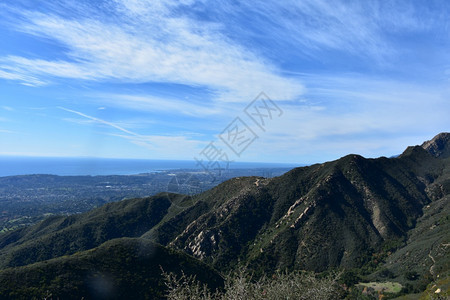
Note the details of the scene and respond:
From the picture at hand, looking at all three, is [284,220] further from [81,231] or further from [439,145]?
[439,145]

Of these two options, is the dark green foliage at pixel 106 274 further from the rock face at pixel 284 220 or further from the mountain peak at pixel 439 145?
the mountain peak at pixel 439 145

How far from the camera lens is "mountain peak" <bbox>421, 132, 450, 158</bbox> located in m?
146

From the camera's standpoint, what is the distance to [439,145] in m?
152

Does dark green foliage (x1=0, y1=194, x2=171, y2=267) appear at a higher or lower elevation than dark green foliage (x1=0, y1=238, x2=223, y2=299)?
lower

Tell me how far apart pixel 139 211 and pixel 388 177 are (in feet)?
286

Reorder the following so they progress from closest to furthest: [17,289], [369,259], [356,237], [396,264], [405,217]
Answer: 1. [17,289]
2. [396,264]
3. [369,259]
4. [356,237]
5. [405,217]

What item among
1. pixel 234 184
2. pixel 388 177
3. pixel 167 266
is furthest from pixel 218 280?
pixel 388 177

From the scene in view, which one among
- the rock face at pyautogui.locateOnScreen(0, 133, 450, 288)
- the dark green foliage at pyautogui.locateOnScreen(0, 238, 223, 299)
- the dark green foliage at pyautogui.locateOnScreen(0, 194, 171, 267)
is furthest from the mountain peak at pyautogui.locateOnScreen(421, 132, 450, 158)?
the dark green foliage at pyautogui.locateOnScreen(0, 238, 223, 299)

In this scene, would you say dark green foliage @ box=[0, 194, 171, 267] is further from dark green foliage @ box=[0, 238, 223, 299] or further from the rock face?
dark green foliage @ box=[0, 238, 223, 299]

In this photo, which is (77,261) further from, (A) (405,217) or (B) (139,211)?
(A) (405,217)

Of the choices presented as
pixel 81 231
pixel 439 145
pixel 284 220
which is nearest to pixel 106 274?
pixel 284 220

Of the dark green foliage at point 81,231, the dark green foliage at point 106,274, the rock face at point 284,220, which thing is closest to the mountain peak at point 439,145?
the rock face at point 284,220

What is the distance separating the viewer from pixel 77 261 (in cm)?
3697

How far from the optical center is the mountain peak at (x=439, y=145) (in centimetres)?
14638
